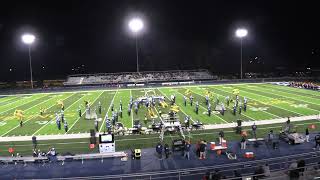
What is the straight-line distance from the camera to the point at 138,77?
222 feet

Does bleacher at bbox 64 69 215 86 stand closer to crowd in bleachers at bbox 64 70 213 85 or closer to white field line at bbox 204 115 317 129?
crowd in bleachers at bbox 64 70 213 85

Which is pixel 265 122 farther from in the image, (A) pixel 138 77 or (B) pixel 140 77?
(B) pixel 140 77

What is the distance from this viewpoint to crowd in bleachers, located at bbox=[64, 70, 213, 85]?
6775 centimetres

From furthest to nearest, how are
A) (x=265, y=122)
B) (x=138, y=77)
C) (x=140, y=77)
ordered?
(x=140, y=77)
(x=138, y=77)
(x=265, y=122)

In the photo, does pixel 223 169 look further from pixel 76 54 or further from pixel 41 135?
pixel 76 54

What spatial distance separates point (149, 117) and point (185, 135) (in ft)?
19.9

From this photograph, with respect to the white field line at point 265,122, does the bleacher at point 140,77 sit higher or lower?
higher

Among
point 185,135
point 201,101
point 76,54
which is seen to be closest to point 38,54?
point 76,54

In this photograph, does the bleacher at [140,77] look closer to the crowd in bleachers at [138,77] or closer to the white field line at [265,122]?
the crowd in bleachers at [138,77]

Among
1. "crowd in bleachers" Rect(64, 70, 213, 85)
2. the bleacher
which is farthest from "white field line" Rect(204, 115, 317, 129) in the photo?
"crowd in bleachers" Rect(64, 70, 213, 85)

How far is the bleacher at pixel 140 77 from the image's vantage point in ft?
222

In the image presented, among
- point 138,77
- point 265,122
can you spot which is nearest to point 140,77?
point 138,77

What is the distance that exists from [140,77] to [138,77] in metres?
1.41

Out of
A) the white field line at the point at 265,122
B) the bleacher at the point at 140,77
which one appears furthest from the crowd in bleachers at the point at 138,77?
the white field line at the point at 265,122
